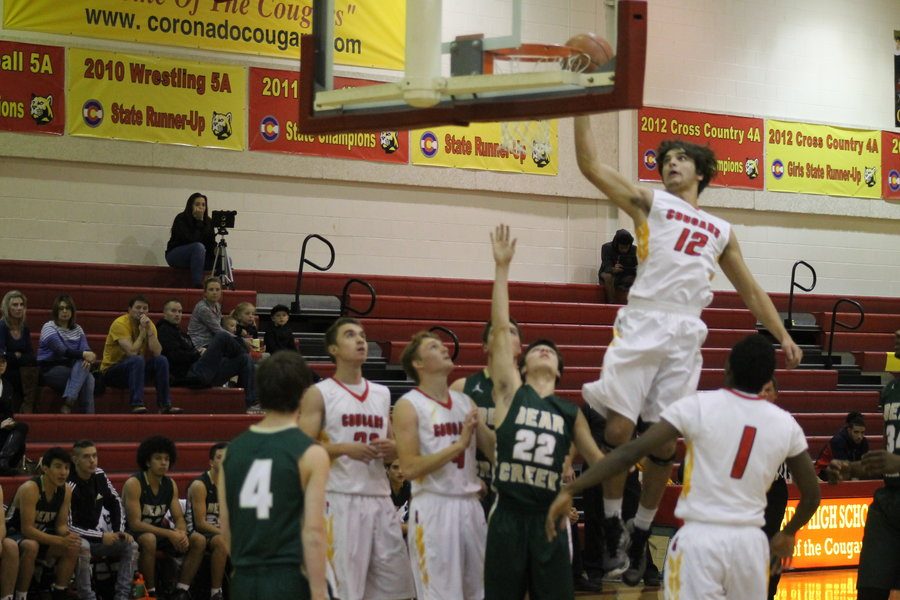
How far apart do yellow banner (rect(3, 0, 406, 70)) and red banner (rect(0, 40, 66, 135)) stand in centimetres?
30

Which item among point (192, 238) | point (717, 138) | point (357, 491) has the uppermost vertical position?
point (717, 138)

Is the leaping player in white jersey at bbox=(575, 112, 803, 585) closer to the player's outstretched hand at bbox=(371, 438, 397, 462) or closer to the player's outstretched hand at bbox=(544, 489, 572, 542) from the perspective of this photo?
the player's outstretched hand at bbox=(544, 489, 572, 542)

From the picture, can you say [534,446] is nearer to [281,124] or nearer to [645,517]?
[645,517]

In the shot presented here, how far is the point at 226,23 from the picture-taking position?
15398 millimetres

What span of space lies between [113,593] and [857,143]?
A: 13101 mm

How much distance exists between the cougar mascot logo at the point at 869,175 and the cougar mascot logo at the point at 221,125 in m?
9.50

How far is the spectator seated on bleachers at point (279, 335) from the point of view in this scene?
12.7m

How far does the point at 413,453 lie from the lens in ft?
23.5

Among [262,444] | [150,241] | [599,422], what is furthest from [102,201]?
[262,444]

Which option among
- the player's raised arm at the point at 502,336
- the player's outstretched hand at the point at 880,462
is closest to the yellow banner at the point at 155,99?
the player's raised arm at the point at 502,336

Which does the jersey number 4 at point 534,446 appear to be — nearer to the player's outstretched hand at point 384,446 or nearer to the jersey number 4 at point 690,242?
the player's outstretched hand at point 384,446

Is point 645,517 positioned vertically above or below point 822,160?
below

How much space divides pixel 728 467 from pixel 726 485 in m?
0.09

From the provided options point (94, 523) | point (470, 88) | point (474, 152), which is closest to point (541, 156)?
point (474, 152)
